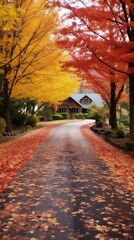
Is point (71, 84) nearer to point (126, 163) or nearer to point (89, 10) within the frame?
point (89, 10)

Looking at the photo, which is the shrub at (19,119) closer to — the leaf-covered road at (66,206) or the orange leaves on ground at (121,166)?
the orange leaves on ground at (121,166)

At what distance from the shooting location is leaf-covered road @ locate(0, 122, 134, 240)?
451cm

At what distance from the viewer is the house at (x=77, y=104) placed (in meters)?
66.6

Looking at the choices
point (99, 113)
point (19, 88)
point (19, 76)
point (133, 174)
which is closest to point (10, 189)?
point (133, 174)

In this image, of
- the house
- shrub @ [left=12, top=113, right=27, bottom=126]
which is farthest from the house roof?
shrub @ [left=12, top=113, right=27, bottom=126]

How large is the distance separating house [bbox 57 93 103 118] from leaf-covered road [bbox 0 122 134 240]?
2237 inches

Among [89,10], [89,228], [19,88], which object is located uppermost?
[89,10]

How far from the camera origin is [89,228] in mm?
4652

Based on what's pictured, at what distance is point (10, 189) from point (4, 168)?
217 centimetres

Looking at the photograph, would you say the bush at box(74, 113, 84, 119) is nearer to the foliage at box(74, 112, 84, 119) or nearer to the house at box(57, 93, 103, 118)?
the foliage at box(74, 112, 84, 119)

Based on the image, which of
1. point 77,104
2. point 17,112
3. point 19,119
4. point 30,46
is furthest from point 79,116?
point 30,46

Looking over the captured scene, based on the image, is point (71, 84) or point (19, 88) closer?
point (19, 88)

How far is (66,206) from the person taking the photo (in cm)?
567

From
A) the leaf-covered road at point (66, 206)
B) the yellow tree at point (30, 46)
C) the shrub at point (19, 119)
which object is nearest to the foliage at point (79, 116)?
the shrub at point (19, 119)
